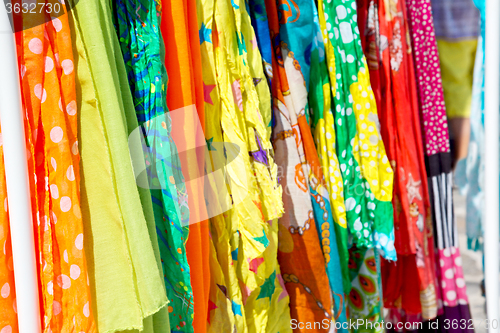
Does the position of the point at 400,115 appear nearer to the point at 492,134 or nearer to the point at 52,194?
the point at 492,134

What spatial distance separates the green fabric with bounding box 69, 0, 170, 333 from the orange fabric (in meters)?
0.11

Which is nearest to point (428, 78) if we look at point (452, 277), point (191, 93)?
point (452, 277)

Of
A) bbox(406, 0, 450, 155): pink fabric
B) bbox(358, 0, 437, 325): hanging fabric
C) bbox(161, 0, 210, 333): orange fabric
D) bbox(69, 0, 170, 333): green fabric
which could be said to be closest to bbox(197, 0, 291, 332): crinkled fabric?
bbox(161, 0, 210, 333): orange fabric

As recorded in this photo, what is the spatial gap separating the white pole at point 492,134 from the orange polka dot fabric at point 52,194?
73 cm

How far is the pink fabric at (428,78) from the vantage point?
95 cm

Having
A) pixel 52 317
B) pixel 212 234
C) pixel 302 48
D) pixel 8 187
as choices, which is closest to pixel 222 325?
pixel 212 234

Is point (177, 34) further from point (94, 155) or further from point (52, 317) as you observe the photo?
point (52, 317)

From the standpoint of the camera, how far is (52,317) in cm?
40

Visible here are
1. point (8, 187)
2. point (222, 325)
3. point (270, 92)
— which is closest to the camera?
point (8, 187)

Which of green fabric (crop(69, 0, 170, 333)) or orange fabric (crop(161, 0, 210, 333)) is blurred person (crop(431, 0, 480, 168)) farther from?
green fabric (crop(69, 0, 170, 333))

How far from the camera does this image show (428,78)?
958 mm

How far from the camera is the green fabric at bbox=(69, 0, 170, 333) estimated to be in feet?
1.40

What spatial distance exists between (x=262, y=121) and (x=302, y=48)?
20 centimetres

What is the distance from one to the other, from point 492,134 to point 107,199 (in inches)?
27.8
